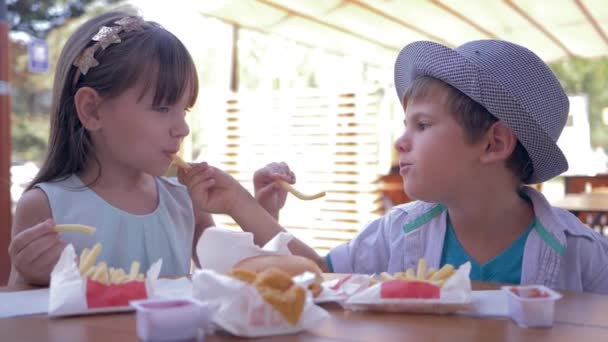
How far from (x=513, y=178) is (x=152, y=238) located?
974 mm

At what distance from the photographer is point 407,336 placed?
81cm

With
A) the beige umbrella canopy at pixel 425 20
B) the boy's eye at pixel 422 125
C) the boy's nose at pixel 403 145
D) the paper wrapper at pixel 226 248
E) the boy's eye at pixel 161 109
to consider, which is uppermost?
the beige umbrella canopy at pixel 425 20

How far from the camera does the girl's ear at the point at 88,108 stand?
1.65 meters

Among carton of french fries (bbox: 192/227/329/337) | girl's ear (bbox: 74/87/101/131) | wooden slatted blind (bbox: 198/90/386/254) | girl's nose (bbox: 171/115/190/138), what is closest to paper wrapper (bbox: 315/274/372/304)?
carton of french fries (bbox: 192/227/329/337)

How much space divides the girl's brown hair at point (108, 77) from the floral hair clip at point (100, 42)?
1cm

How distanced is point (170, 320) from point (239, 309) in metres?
0.09

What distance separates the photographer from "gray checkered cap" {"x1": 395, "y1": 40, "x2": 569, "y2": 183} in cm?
143

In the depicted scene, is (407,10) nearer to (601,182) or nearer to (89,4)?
(601,182)

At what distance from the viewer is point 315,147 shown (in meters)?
6.11

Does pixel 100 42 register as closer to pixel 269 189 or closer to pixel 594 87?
pixel 269 189

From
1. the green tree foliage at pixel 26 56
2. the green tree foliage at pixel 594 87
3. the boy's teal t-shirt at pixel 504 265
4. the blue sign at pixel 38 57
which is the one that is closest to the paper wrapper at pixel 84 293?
the boy's teal t-shirt at pixel 504 265

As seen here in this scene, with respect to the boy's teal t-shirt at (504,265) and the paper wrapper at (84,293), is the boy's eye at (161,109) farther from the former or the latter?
the boy's teal t-shirt at (504,265)

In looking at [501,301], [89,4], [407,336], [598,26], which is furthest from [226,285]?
[89,4]

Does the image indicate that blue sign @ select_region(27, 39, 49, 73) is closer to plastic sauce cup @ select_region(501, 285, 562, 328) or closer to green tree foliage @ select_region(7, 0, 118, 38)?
plastic sauce cup @ select_region(501, 285, 562, 328)
